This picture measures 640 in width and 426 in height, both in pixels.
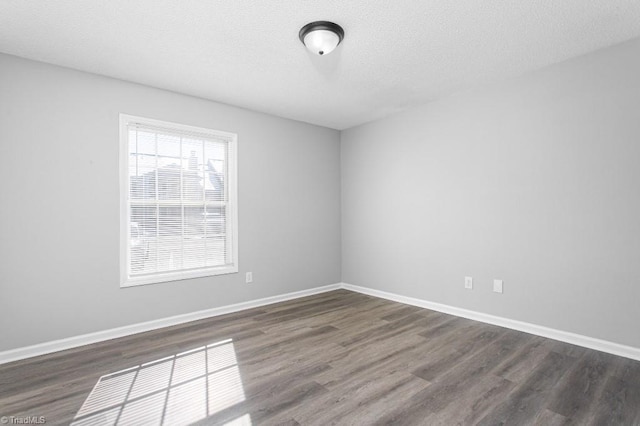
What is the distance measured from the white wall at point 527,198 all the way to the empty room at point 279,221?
0.06ft

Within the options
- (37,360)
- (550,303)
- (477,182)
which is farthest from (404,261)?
(37,360)

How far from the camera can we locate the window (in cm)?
334

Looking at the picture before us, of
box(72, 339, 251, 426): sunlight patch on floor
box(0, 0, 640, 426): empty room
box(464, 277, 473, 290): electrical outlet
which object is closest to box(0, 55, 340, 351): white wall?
box(0, 0, 640, 426): empty room

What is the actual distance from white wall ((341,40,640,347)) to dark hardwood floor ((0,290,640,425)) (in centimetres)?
48

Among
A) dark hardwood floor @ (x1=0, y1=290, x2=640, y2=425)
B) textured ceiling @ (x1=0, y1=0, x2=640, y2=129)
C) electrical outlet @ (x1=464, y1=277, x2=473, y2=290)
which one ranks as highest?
textured ceiling @ (x1=0, y1=0, x2=640, y2=129)

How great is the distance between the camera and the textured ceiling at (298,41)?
2193 mm

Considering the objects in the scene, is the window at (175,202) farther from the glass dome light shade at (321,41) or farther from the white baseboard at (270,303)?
the glass dome light shade at (321,41)

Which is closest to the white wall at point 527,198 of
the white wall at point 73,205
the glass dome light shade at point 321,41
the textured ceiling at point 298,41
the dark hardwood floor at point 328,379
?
the textured ceiling at point 298,41

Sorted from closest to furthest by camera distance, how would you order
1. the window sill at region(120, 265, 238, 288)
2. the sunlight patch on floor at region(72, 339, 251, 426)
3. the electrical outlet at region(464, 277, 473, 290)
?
the sunlight patch on floor at region(72, 339, 251, 426), the window sill at region(120, 265, 238, 288), the electrical outlet at region(464, 277, 473, 290)

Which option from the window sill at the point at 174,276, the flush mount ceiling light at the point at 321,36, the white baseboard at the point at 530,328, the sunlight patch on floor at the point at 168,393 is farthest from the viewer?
the window sill at the point at 174,276

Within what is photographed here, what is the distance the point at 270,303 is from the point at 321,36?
3231 millimetres

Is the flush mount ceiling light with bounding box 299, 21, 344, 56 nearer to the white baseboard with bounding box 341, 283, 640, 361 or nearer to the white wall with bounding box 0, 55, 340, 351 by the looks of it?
the white wall with bounding box 0, 55, 340, 351

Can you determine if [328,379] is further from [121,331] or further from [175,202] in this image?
[175,202]

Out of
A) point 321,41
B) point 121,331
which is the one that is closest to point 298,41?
point 321,41
